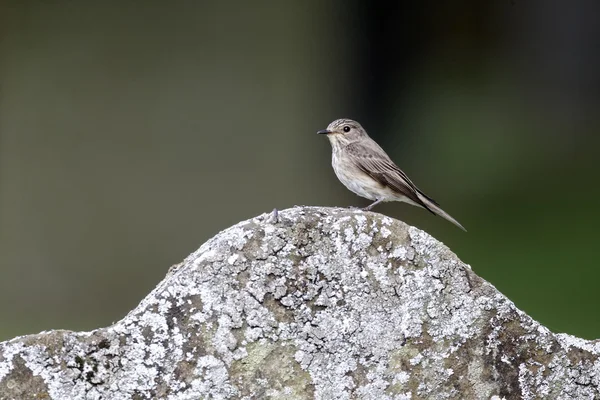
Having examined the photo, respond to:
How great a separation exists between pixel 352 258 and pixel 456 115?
44.9 feet

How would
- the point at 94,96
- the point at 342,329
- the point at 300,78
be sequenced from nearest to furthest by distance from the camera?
the point at 342,329 → the point at 94,96 → the point at 300,78

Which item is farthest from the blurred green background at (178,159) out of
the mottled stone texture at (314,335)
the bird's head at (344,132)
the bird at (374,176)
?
the mottled stone texture at (314,335)

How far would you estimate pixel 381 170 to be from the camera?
6.10 metres

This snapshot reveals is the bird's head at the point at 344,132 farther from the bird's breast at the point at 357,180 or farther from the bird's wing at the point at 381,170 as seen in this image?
the bird's breast at the point at 357,180

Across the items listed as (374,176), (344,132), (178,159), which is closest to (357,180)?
(374,176)

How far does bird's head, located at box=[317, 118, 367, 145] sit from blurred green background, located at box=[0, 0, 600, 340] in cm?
424

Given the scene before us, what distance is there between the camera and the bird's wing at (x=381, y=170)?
5938 mm

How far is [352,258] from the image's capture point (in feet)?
11.8

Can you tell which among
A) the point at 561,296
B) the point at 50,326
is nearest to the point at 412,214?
the point at 561,296

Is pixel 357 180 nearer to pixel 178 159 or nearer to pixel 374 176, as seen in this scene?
pixel 374 176

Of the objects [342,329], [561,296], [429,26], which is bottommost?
[561,296]

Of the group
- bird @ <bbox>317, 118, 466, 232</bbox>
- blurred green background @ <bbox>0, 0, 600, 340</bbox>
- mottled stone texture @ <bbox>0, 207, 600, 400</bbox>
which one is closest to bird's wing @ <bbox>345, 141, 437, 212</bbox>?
bird @ <bbox>317, 118, 466, 232</bbox>

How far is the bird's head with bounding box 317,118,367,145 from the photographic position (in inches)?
259

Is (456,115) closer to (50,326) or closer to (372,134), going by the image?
(372,134)
